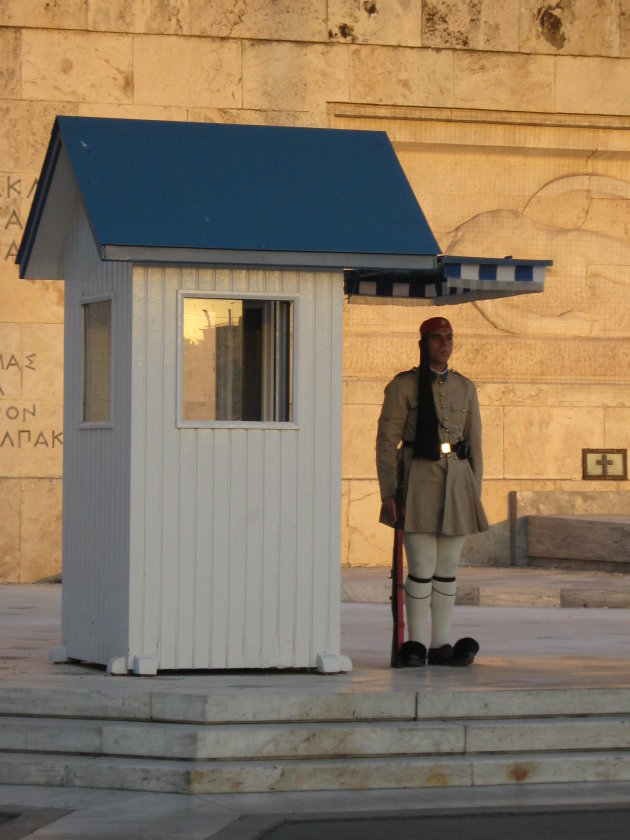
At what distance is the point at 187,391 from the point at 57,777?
233cm

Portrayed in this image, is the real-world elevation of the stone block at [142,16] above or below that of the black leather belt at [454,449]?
above

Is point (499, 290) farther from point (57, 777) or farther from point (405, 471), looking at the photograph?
point (57, 777)

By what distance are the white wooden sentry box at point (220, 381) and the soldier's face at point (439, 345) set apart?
380 millimetres

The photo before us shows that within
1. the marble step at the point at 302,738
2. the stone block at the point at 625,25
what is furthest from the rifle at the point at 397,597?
the stone block at the point at 625,25

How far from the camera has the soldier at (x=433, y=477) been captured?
978cm

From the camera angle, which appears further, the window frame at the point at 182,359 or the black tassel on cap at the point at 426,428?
the black tassel on cap at the point at 426,428

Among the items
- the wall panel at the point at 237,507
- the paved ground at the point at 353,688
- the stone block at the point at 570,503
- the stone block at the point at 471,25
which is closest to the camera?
the paved ground at the point at 353,688

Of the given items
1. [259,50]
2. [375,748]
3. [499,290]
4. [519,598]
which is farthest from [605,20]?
[375,748]

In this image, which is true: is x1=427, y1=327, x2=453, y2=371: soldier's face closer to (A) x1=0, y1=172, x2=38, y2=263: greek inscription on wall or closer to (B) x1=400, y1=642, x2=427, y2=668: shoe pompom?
(B) x1=400, y1=642, x2=427, y2=668: shoe pompom

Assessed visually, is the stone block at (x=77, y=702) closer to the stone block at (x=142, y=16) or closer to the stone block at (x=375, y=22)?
the stone block at (x=142, y=16)

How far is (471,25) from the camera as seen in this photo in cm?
1822

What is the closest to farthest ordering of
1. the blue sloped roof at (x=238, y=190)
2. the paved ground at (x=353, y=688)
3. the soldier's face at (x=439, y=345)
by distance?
the paved ground at (x=353, y=688) → the blue sloped roof at (x=238, y=190) → the soldier's face at (x=439, y=345)

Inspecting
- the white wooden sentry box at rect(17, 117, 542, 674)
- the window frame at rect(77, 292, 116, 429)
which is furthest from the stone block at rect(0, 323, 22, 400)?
the white wooden sentry box at rect(17, 117, 542, 674)

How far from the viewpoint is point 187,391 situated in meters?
9.35
